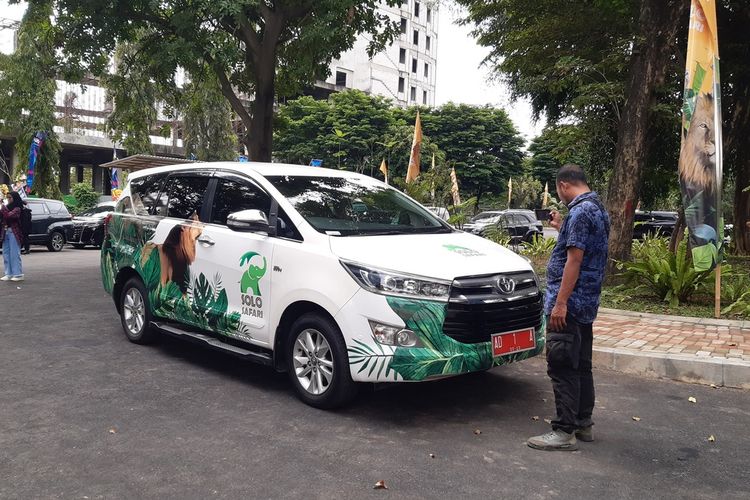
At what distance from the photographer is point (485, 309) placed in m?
4.36

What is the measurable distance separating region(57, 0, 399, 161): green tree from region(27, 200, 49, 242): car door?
21.8 feet

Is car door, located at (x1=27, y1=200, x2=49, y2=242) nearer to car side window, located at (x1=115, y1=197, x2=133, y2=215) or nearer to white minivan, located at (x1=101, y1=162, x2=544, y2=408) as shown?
car side window, located at (x1=115, y1=197, x2=133, y2=215)

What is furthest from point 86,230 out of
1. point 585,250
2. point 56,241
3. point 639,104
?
point 585,250

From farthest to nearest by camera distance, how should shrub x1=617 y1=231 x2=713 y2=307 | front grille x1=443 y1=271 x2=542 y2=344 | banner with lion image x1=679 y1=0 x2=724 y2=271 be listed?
shrub x1=617 y1=231 x2=713 y2=307 → banner with lion image x1=679 y1=0 x2=724 y2=271 → front grille x1=443 y1=271 x2=542 y2=344

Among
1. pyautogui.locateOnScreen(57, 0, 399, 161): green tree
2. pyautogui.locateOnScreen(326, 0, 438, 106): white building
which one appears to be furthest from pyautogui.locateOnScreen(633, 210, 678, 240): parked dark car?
pyautogui.locateOnScreen(326, 0, 438, 106): white building

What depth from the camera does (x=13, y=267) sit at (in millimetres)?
11336

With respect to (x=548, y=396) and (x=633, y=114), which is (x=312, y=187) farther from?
(x=633, y=114)

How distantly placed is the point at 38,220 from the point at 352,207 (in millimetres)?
16439

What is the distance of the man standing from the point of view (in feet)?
12.8

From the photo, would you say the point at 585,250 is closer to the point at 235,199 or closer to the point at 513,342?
the point at 513,342

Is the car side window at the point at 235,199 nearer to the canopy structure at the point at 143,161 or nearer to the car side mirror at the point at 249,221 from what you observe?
the car side mirror at the point at 249,221

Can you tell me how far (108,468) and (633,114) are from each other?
8.64m

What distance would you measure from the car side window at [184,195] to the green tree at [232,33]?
16.9ft

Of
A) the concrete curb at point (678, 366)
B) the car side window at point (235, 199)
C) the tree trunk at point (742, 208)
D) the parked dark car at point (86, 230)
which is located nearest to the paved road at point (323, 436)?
the concrete curb at point (678, 366)
